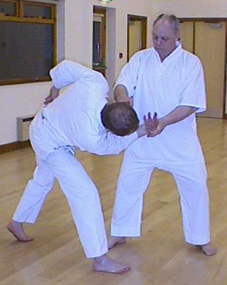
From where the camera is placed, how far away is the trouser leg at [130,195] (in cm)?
349

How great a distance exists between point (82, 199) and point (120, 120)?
23.1 inches

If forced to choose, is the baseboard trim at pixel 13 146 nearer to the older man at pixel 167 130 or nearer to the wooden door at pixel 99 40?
the wooden door at pixel 99 40

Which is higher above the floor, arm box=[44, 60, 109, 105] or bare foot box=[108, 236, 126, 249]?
arm box=[44, 60, 109, 105]

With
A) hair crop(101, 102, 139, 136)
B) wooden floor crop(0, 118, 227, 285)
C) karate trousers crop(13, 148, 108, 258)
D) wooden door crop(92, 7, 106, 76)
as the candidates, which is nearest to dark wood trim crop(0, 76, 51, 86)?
wooden door crop(92, 7, 106, 76)

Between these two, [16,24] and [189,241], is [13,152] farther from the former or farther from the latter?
[189,241]

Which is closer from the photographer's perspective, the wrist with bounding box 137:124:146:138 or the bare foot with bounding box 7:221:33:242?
the wrist with bounding box 137:124:146:138

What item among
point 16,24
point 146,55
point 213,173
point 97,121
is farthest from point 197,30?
point 97,121

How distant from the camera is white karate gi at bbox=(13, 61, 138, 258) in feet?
9.44

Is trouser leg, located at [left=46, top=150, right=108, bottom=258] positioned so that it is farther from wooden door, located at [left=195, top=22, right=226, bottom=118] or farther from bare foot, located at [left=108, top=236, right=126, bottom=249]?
wooden door, located at [left=195, top=22, right=226, bottom=118]

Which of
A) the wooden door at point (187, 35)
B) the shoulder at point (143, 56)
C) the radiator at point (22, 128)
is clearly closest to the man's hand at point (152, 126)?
the shoulder at point (143, 56)

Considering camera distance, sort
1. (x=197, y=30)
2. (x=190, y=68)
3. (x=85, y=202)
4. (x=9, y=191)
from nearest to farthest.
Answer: (x=85, y=202), (x=190, y=68), (x=9, y=191), (x=197, y=30)

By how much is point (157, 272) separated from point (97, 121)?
3.33ft

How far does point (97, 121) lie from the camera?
9.36 feet

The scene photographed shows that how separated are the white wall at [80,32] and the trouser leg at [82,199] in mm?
4149
